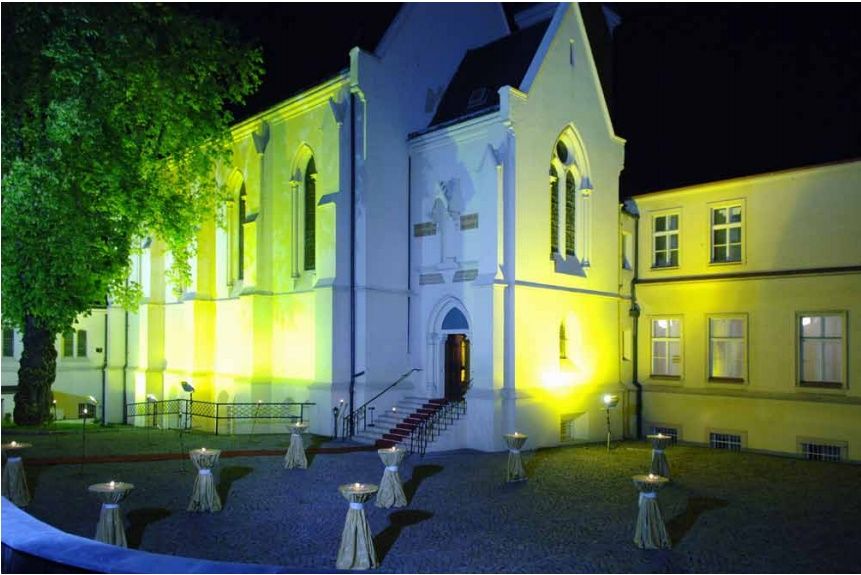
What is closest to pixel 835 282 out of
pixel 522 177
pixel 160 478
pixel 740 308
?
pixel 740 308

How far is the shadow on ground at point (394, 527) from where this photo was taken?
398 inches

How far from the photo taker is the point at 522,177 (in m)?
20.6

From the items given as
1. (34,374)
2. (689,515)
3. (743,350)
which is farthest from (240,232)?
(689,515)

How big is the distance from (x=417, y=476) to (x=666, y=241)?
46.7 ft

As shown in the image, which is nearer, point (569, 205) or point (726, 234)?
point (569, 205)

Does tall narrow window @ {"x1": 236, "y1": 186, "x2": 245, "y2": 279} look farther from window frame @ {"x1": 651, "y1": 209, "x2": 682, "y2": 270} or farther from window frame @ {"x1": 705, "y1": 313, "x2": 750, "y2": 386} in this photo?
window frame @ {"x1": 705, "y1": 313, "x2": 750, "y2": 386}

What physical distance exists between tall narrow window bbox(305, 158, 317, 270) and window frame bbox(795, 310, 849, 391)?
52.1ft

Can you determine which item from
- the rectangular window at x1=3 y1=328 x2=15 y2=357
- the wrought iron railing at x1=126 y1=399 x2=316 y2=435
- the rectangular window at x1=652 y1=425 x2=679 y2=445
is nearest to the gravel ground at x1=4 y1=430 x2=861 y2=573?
the wrought iron railing at x1=126 y1=399 x2=316 y2=435

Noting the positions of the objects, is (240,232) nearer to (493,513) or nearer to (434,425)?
(434,425)

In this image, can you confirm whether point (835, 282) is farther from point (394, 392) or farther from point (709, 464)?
point (394, 392)

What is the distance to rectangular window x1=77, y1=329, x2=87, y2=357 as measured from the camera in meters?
33.6

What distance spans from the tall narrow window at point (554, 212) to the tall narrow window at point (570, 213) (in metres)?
0.51

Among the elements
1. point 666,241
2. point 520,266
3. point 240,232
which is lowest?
point 520,266

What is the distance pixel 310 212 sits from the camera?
24438 mm
